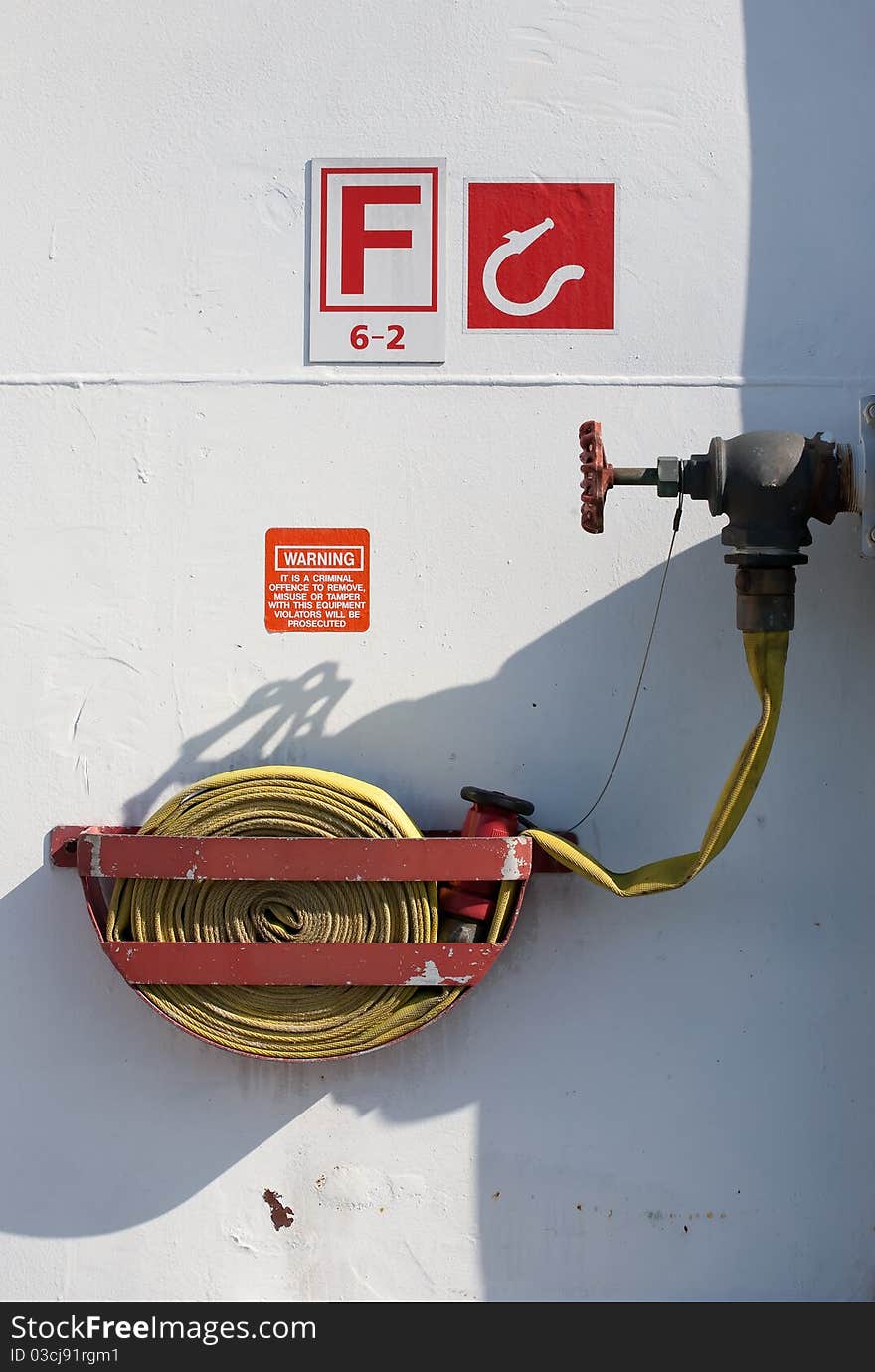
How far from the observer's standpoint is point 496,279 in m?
1.90

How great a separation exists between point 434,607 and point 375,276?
53cm

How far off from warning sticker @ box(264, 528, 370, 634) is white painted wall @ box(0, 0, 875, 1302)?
0.03m

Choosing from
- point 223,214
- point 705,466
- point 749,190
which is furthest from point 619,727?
point 223,214

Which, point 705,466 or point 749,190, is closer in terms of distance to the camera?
point 705,466

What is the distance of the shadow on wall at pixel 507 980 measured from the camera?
6.10ft

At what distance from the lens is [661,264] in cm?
190

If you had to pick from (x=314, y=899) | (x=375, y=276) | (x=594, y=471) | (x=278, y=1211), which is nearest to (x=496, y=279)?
(x=375, y=276)

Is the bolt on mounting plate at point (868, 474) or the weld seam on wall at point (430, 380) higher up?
the weld seam on wall at point (430, 380)

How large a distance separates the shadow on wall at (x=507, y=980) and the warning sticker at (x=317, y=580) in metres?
0.08

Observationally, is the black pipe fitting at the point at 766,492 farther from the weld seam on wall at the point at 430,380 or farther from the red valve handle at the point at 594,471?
the weld seam on wall at the point at 430,380

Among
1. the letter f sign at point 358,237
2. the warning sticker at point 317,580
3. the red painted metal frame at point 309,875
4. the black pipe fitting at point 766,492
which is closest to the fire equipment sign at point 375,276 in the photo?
the letter f sign at point 358,237

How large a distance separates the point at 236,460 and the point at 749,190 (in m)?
0.91

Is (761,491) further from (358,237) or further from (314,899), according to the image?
(314,899)
